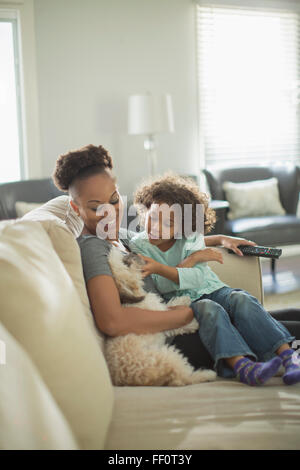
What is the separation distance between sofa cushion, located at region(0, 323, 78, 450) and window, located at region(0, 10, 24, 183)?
11.9 ft

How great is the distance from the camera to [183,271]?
1.56 m

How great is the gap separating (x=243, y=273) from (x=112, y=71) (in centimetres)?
301

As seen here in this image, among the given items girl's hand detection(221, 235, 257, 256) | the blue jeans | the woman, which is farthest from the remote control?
the woman

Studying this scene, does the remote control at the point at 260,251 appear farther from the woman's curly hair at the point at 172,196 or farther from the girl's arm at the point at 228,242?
the woman's curly hair at the point at 172,196

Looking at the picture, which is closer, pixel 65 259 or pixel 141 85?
pixel 65 259

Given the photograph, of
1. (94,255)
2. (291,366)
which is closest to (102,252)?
(94,255)

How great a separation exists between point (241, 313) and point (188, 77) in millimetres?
3653

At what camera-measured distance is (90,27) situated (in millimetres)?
4246

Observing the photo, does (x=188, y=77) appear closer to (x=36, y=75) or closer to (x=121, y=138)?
(x=121, y=138)

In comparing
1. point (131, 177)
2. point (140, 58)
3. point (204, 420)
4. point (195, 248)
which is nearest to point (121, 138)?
point (131, 177)

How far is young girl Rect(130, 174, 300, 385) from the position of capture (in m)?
1.32

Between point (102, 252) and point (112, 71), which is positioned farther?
point (112, 71)

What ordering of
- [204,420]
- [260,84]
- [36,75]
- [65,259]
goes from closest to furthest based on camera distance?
[204,420] → [65,259] → [36,75] → [260,84]

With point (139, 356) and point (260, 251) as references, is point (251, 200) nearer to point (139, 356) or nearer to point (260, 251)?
point (260, 251)
